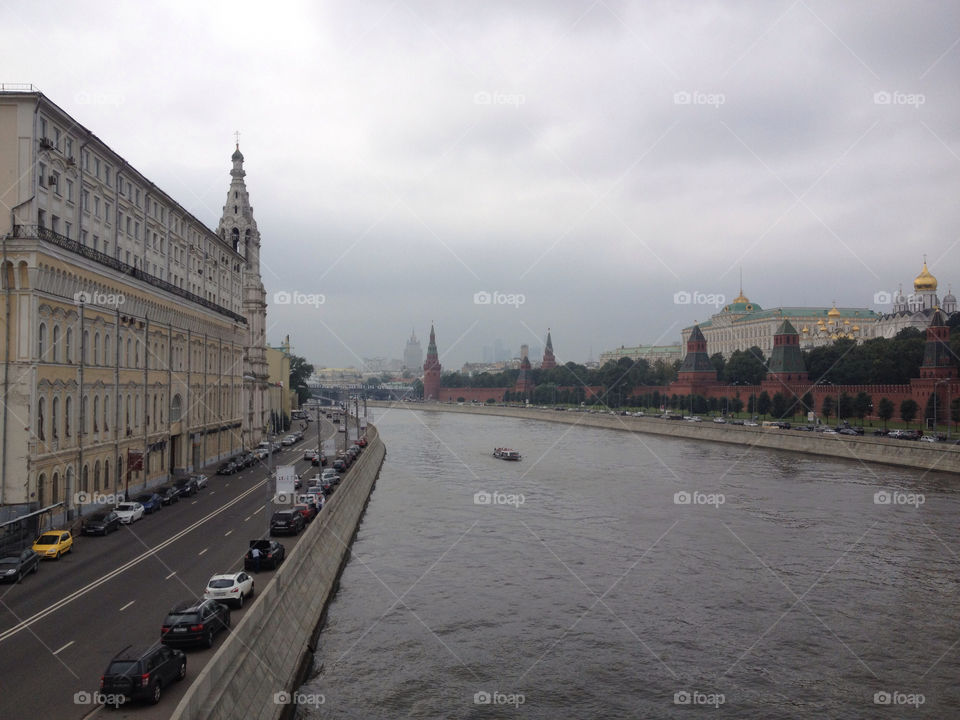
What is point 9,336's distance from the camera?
86.3 feet

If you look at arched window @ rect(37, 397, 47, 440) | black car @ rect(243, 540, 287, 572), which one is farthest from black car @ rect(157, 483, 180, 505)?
black car @ rect(243, 540, 287, 572)

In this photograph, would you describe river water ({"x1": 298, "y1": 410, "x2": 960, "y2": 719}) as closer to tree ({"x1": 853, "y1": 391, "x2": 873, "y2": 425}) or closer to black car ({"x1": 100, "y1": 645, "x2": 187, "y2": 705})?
black car ({"x1": 100, "y1": 645, "x2": 187, "y2": 705})

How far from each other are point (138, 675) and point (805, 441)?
66.7 m

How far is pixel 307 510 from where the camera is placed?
31.2 m

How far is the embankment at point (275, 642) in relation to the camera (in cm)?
1237

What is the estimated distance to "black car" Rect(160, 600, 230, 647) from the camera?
616 inches

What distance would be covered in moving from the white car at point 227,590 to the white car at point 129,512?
11844mm

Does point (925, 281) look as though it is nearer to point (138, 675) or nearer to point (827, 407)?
point (827, 407)

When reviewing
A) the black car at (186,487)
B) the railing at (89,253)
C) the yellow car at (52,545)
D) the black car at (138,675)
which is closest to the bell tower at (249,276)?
the railing at (89,253)

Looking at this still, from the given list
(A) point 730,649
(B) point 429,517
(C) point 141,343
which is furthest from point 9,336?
(A) point 730,649

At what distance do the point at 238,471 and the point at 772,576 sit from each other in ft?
108

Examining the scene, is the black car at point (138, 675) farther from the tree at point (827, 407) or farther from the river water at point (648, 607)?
the tree at point (827, 407)

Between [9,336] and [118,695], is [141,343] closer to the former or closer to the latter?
[9,336]

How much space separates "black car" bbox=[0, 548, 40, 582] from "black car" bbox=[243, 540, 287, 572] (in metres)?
5.31
